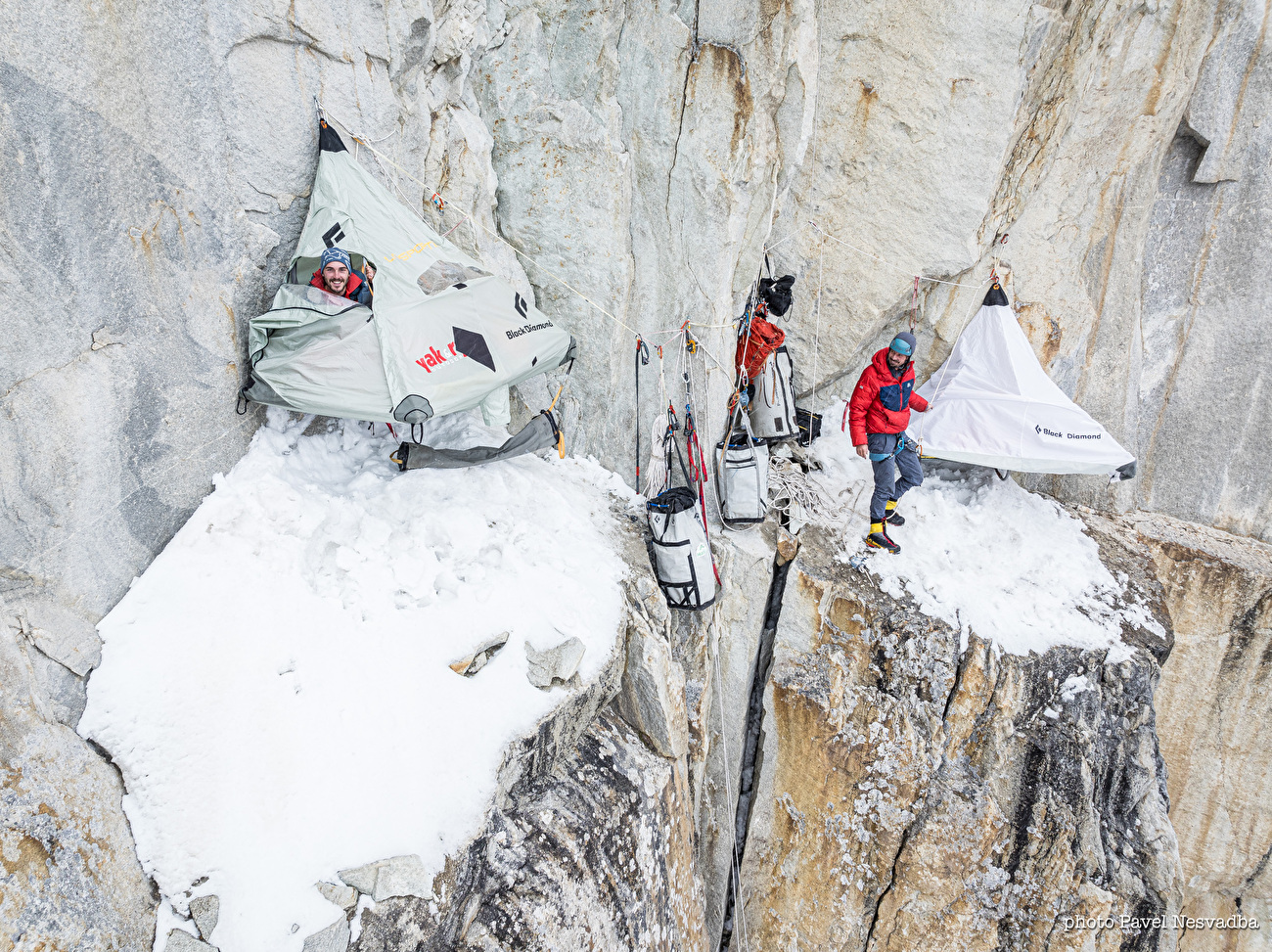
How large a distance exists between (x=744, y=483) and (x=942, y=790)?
3.33 m

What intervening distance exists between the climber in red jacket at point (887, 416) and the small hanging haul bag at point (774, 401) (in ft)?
3.69

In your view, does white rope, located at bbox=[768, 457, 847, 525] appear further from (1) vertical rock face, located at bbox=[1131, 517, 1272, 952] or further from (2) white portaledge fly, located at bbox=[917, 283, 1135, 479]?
(1) vertical rock face, located at bbox=[1131, 517, 1272, 952]

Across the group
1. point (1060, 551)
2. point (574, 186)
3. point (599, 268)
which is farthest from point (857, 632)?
point (574, 186)

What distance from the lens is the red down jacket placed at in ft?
20.3

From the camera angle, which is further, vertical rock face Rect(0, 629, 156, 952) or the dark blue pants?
the dark blue pants

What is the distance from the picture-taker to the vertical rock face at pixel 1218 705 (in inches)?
313

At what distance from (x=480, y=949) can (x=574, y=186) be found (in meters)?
5.41

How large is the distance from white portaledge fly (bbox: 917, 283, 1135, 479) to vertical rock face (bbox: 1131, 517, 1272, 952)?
196 centimetres

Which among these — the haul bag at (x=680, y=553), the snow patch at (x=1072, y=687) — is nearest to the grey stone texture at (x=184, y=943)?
the haul bag at (x=680, y=553)

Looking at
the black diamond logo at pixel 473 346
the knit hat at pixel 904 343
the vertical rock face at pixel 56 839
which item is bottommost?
the vertical rock face at pixel 56 839

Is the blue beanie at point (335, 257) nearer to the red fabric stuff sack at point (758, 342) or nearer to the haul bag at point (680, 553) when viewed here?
the haul bag at point (680, 553)

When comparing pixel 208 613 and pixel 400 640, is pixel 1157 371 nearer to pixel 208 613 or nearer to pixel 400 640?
pixel 400 640

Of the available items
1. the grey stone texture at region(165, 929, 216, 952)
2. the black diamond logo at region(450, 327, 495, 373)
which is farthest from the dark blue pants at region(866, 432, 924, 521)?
the grey stone texture at region(165, 929, 216, 952)

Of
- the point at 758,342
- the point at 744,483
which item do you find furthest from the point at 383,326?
the point at 758,342
